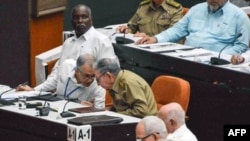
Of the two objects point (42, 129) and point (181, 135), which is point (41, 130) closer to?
point (42, 129)

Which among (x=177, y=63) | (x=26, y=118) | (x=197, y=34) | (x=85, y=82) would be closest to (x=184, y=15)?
(x=197, y=34)

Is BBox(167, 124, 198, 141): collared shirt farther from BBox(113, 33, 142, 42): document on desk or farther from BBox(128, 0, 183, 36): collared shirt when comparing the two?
BBox(128, 0, 183, 36): collared shirt

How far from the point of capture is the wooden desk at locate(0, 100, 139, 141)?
9.30 metres

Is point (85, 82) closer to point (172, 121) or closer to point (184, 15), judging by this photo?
point (172, 121)

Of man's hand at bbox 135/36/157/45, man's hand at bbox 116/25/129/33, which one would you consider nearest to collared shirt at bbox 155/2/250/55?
man's hand at bbox 135/36/157/45

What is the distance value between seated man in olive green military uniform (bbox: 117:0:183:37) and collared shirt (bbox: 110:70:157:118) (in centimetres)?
281

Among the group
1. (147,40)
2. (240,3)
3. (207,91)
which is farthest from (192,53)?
(240,3)

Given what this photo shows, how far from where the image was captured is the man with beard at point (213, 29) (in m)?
11.9

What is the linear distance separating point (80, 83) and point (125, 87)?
736 mm

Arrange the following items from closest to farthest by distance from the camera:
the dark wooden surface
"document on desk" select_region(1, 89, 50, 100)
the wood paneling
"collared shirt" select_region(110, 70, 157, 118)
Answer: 1. the dark wooden surface
2. "collared shirt" select_region(110, 70, 157, 118)
3. "document on desk" select_region(1, 89, 50, 100)
4. the wood paneling

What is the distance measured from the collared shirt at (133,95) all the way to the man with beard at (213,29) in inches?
85.4

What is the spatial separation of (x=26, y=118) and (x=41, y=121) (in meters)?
0.22

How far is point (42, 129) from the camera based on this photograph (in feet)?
31.3

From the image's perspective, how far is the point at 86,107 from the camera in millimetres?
10047
